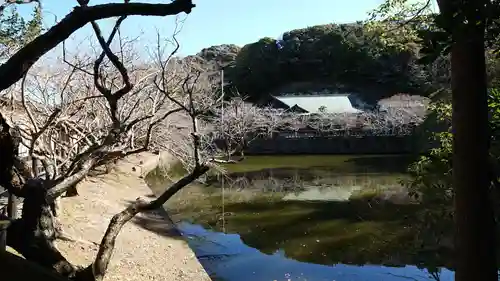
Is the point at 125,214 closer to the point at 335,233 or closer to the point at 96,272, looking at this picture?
the point at 96,272

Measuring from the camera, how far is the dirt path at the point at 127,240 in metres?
6.29

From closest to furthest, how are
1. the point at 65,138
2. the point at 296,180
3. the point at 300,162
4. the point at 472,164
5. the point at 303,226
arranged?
the point at 472,164 → the point at 65,138 → the point at 303,226 → the point at 296,180 → the point at 300,162

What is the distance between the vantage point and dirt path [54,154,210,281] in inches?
248

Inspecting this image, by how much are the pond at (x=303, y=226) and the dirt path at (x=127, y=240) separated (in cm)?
63

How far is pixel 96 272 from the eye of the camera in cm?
364

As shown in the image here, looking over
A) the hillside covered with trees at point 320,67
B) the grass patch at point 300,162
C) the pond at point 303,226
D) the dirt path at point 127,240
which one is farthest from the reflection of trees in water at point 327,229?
the hillside covered with trees at point 320,67

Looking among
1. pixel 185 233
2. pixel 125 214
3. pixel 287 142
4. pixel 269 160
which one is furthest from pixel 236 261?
pixel 287 142

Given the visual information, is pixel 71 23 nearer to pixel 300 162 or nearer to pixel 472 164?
pixel 472 164

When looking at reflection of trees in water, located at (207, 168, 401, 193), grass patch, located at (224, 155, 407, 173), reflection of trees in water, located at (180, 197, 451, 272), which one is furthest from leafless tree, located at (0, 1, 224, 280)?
grass patch, located at (224, 155, 407, 173)

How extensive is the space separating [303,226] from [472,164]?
859 cm

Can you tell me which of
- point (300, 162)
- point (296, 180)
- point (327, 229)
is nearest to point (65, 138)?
point (327, 229)

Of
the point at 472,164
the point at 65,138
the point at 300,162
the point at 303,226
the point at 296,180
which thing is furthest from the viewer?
the point at 300,162

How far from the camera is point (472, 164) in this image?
70.0 inches

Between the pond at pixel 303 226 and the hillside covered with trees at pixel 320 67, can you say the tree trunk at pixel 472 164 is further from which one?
the hillside covered with trees at pixel 320 67
